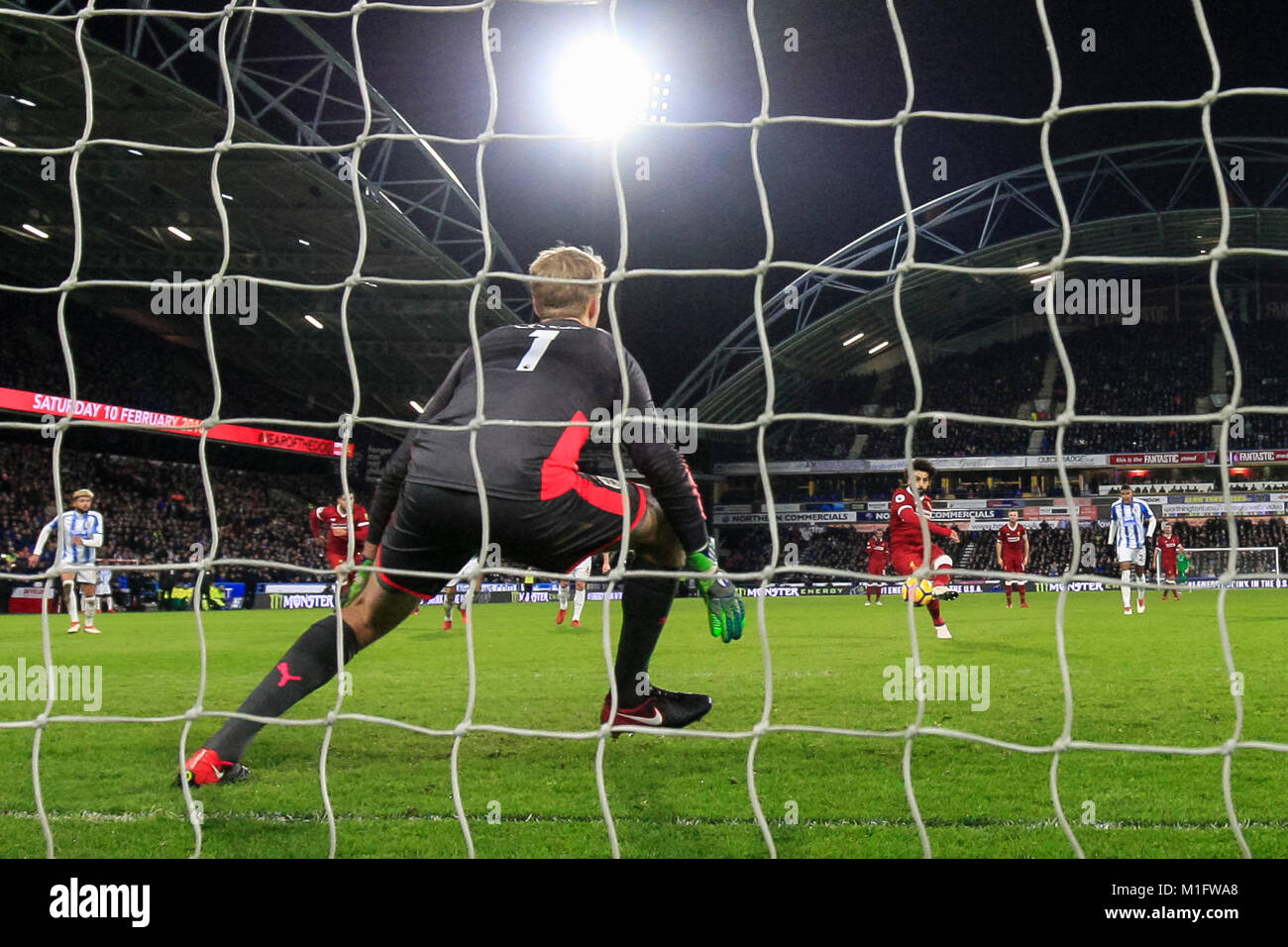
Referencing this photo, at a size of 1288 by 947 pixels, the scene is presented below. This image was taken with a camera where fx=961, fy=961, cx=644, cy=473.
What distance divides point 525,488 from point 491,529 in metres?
0.19

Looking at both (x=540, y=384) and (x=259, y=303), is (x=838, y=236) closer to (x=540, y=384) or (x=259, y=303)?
(x=259, y=303)

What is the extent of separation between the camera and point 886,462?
34438mm

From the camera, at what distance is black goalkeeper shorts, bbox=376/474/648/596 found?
2.98m

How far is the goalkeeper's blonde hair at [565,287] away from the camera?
10.8 feet

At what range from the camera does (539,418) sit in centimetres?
300

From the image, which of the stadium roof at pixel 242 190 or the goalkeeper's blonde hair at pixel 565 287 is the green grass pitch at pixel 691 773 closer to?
the goalkeeper's blonde hair at pixel 565 287

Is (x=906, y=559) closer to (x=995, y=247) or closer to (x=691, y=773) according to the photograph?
(x=691, y=773)

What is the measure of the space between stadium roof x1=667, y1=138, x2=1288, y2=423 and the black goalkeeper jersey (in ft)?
69.7

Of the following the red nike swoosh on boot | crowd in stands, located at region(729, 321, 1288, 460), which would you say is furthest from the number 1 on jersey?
crowd in stands, located at region(729, 321, 1288, 460)

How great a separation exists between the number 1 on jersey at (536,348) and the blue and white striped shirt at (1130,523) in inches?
465

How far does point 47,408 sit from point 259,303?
18.1ft

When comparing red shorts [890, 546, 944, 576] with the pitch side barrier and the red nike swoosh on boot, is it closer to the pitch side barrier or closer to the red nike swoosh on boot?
the red nike swoosh on boot

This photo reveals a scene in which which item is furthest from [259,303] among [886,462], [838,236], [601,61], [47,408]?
[886,462]

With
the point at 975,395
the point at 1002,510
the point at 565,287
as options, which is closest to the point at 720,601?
the point at 565,287
